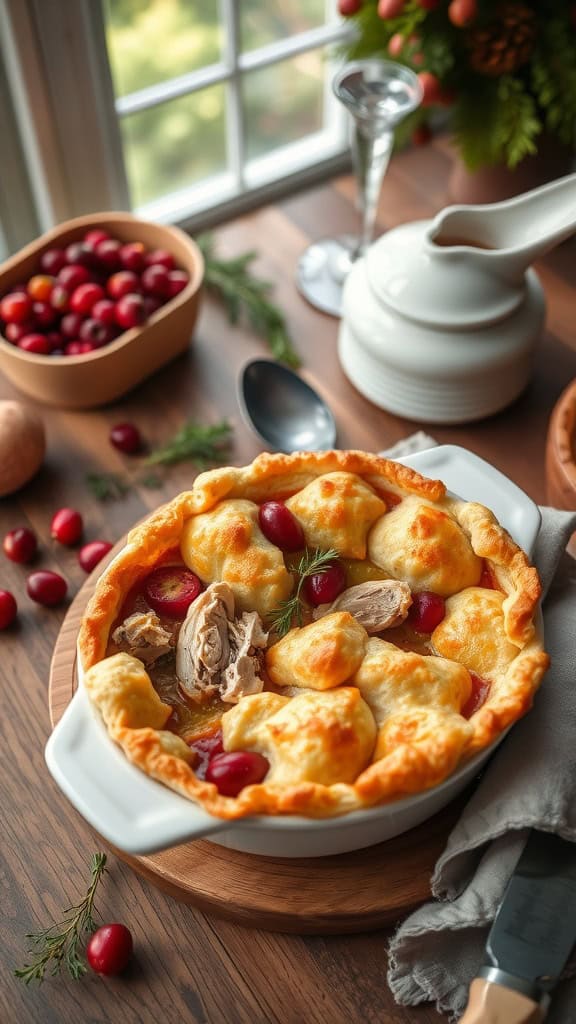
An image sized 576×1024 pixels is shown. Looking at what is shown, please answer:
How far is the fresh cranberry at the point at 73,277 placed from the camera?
7.39 feet

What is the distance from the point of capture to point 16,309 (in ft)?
7.22

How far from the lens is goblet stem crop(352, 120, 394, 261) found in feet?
7.30

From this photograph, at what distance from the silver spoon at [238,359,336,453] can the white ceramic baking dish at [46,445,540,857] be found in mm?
859

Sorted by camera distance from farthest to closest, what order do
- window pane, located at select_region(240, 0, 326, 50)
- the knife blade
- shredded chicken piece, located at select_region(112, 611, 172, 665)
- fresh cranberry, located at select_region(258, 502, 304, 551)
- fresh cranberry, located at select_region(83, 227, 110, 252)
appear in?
window pane, located at select_region(240, 0, 326, 50), fresh cranberry, located at select_region(83, 227, 110, 252), fresh cranberry, located at select_region(258, 502, 304, 551), shredded chicken piece, located at select_region(112, 611, 172, 665), the knife blade

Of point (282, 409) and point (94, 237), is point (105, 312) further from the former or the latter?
point (282, 409)

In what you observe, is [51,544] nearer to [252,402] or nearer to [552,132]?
[252,402]

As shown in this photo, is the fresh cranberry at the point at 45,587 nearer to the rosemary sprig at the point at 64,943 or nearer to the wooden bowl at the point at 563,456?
the rosemary sprig at the point at 64,943

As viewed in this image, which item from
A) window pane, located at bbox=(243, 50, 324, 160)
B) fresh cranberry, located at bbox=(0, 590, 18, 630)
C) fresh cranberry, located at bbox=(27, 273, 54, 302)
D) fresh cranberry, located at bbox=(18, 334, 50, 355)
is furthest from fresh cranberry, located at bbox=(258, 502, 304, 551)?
window pane, located at bbox=(243, 50, 324, 160)

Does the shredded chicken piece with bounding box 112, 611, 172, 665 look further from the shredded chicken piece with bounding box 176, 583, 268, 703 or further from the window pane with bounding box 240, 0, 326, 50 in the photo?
the window pane with bounding box 240, 0, 326, 50

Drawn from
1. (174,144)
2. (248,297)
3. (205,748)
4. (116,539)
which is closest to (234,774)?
(205,748)

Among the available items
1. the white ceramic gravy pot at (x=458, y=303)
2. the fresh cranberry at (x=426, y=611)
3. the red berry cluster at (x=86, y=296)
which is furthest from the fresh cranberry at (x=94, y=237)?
the fresh cranberry at (x=426, y=611)

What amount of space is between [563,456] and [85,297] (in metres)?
1.11

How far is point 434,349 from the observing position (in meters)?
2.05

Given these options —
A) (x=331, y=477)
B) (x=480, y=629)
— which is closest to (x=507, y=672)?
(x=480, y=629)
